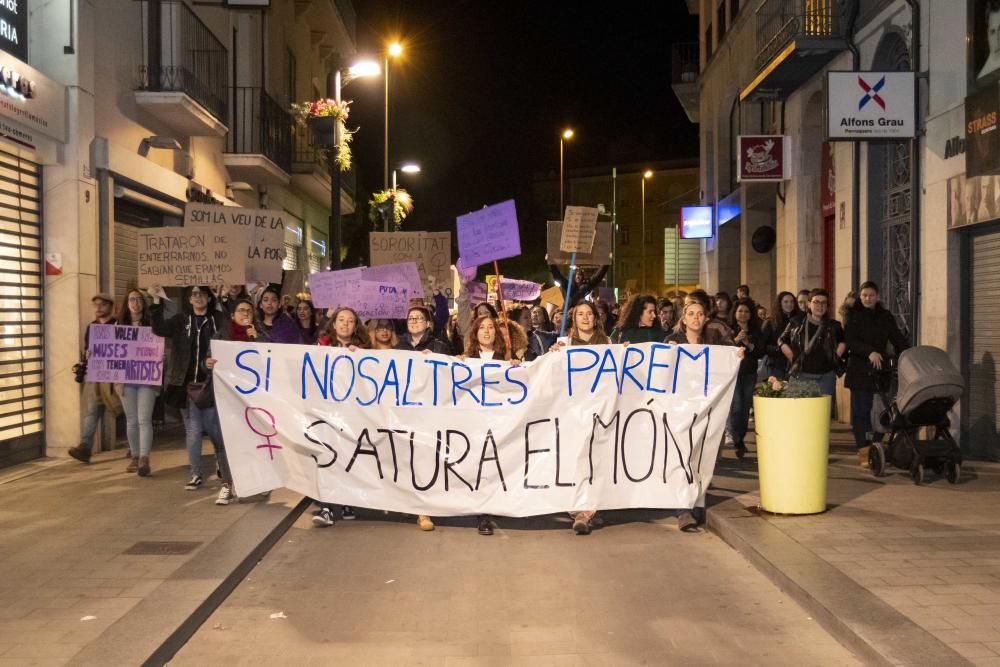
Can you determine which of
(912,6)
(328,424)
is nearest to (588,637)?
(328,424)

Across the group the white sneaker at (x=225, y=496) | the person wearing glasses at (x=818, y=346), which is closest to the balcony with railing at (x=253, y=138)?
the white sneaker at (x=225, y=496)

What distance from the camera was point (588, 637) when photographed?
545 centimetres

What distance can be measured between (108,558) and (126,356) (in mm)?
3813

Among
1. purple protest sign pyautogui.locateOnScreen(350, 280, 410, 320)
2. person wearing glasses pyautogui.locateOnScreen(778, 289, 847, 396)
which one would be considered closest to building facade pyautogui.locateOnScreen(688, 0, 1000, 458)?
person wearing glasses pyautogui.locateOnScreen(778, 289, 847, 396)

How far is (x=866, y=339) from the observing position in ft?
35.8

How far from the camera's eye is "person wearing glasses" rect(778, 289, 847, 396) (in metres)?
11.2

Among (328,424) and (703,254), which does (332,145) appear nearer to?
(328,424)

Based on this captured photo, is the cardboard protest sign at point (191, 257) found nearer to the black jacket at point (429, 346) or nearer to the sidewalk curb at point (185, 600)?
the black jacket at point (429, 346)

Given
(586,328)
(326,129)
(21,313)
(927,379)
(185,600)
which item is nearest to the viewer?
(185,600)

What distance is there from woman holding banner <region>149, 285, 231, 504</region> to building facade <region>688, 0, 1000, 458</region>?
7245 mm

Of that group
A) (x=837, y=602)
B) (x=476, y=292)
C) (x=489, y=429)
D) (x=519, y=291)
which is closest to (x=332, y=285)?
(x=489, y=429)

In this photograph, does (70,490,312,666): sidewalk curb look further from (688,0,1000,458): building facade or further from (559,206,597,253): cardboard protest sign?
(559,206,597,253): cardboard protest sign

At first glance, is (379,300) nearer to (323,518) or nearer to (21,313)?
(21,313)

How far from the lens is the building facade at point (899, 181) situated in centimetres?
1111
